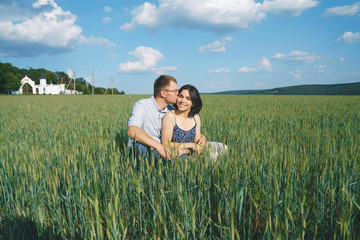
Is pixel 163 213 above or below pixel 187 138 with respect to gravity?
below

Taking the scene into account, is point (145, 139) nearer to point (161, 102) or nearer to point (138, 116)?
point (138, 116)

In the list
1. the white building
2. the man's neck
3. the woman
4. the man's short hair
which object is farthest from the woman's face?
the white building

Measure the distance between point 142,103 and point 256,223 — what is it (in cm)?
205

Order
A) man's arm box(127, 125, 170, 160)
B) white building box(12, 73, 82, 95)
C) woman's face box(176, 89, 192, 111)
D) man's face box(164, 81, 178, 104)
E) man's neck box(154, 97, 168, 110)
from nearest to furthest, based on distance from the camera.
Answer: man's arm box(127, 125, 170, 160), woman's face box(176, 89, 192, 111), man's face box(164, 81, 178, 104), man's neck box(154, 97, 168, 110), white building box(12, 73, 82, 95)

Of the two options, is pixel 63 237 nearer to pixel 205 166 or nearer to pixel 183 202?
pixel 183 202

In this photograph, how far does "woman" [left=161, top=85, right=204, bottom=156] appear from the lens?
2643mm

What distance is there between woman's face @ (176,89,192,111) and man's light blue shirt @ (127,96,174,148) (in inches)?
21.1

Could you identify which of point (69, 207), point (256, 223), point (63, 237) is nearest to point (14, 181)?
point (69, 207)

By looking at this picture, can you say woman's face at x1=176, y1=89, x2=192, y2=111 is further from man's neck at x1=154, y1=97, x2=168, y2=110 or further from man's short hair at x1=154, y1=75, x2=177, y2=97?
man's neck at x1=154, y1=97, x2=168, y2=110

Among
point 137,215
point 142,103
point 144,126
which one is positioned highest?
point 142,103

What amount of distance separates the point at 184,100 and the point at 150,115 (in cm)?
64

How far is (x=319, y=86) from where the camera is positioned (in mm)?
69062

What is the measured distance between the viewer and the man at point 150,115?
106 inches

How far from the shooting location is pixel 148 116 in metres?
3.04
